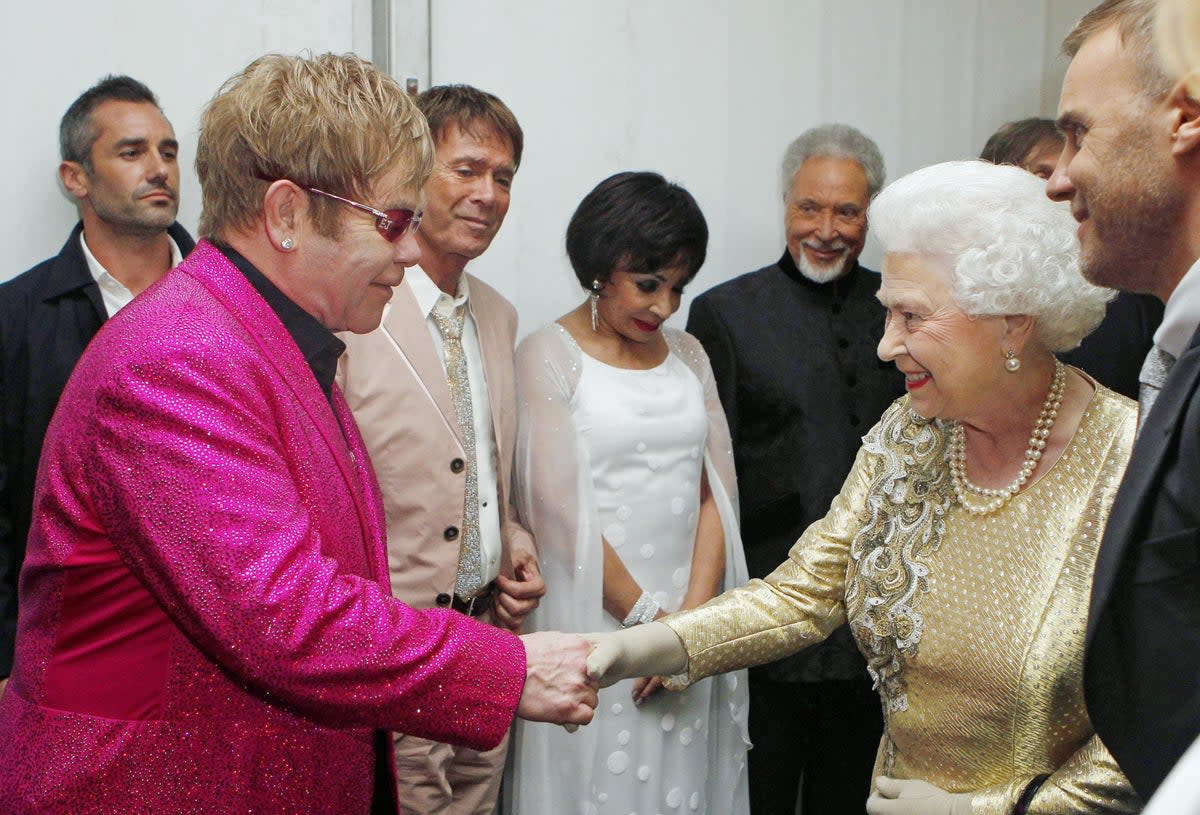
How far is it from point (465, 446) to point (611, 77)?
1.39m

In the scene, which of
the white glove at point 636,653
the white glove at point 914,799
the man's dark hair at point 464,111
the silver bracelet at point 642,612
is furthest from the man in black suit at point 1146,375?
the man's dark hair at point 464,111

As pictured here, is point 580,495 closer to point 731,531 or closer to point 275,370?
point 731,531

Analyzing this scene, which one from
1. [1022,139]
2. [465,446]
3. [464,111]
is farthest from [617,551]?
[1022,139]

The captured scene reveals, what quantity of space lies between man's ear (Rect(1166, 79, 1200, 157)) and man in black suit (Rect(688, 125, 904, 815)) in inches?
67.4

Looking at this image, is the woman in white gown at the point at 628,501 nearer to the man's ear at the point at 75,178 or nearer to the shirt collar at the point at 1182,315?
the man's ear at the point at 75,178

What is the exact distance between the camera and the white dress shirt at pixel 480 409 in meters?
2.67

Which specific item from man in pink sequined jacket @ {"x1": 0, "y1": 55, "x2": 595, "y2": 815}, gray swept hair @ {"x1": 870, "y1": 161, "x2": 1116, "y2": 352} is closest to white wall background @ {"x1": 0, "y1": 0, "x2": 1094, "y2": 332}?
man in pink sequined jacket @ {"x1": 0, "y1": 55, "x2": 595, "y2": 815}

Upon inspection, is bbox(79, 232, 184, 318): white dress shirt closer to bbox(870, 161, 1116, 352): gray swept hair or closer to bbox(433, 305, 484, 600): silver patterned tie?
bbox(433, 305, 484, 600): silver patterned tie

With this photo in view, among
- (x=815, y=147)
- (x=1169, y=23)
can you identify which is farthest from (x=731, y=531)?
(x=1169, y=23)

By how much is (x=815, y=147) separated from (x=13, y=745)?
8.23 feet

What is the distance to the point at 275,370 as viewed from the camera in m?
1.52

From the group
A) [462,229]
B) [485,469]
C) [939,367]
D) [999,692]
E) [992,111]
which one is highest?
[992,111]

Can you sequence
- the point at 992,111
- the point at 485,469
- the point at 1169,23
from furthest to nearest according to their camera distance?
the point at 992,111, the point at 485,469, the point at 1169,23

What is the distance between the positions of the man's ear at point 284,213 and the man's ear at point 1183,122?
3.39 ft
